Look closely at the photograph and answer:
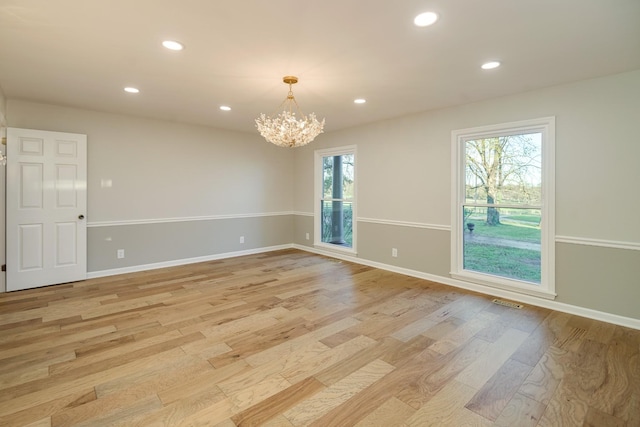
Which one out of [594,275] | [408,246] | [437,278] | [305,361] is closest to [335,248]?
[408,246]

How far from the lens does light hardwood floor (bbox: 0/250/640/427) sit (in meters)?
1.85

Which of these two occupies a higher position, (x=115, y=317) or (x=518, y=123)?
(x=518, y=123)

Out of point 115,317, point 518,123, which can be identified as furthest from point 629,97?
point 115,317

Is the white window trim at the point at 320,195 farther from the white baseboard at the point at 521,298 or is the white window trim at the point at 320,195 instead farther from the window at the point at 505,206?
the window at the point at 505,206

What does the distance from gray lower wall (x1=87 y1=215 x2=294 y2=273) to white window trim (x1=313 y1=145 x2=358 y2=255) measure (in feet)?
2.65

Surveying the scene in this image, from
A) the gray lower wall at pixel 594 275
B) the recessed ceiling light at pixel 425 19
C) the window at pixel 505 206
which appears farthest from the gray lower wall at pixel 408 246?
the recessed ceiling light at pixel 425 19

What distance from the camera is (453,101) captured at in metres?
3.98

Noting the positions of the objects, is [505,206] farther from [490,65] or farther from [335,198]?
[335,198]

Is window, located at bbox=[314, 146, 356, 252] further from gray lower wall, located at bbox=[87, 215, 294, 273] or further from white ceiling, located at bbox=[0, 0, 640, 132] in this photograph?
white ceiling, located at bbox=[0, 0, 640, 132]

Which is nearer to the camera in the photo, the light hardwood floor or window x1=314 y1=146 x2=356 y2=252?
the light hardwood floor

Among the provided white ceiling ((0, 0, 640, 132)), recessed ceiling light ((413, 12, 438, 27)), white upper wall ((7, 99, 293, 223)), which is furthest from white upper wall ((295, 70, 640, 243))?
white upper wall ((7, 99, 293, 223))

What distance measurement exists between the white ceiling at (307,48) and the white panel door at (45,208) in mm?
631

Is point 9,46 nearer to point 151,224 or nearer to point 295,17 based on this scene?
point 295,17

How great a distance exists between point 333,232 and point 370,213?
117 centimetres
